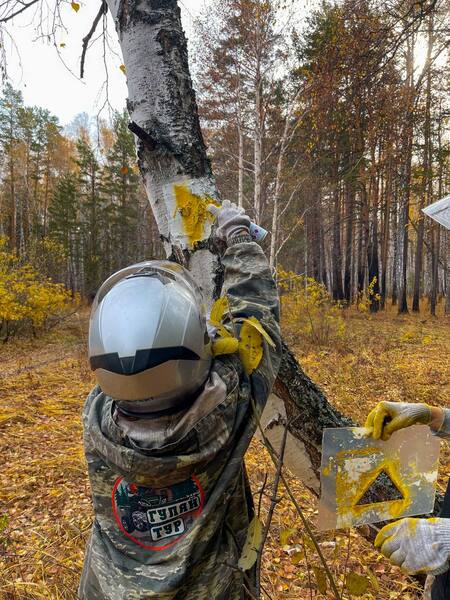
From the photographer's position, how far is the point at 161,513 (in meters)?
1.05

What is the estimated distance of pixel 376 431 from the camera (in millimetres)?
1395

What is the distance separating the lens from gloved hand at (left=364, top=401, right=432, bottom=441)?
1.40 metres

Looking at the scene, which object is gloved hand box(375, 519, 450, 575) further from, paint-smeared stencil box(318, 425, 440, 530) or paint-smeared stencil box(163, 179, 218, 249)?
paint-smeared stencil box(163, 179, 218, 249)

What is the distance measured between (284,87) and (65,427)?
1181cm

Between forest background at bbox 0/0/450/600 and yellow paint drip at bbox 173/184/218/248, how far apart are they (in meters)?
1.22

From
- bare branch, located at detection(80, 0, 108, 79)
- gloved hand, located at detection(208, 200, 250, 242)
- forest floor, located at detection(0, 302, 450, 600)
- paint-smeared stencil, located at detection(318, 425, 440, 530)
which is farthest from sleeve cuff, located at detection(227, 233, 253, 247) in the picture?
bare branch, located at detection(80, 0, 108, 79)

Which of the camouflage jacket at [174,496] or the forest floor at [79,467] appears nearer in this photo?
the camouflage jacket at [174,496]

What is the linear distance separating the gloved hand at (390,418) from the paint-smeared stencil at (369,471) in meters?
0.03

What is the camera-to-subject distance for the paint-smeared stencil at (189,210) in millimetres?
1589

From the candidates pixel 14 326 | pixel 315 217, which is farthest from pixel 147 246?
pixel 14 326

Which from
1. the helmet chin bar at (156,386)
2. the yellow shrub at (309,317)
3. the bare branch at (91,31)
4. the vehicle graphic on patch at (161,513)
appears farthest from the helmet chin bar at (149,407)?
the yellow shrub at (309,317)

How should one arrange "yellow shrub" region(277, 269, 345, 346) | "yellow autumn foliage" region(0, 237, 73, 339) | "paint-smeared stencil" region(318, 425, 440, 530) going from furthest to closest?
"yellow autumn foliage" region(0, 237, 73, 339) < "yellow shrub" region(277, 269, 345, 346) < "paint-smeared stencil" region(318, 425, 440, 530)

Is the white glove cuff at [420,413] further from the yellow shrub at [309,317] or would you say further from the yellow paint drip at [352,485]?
the yellow shrub at [309,317]

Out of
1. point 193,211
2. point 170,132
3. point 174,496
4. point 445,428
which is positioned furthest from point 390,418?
point 170,132
